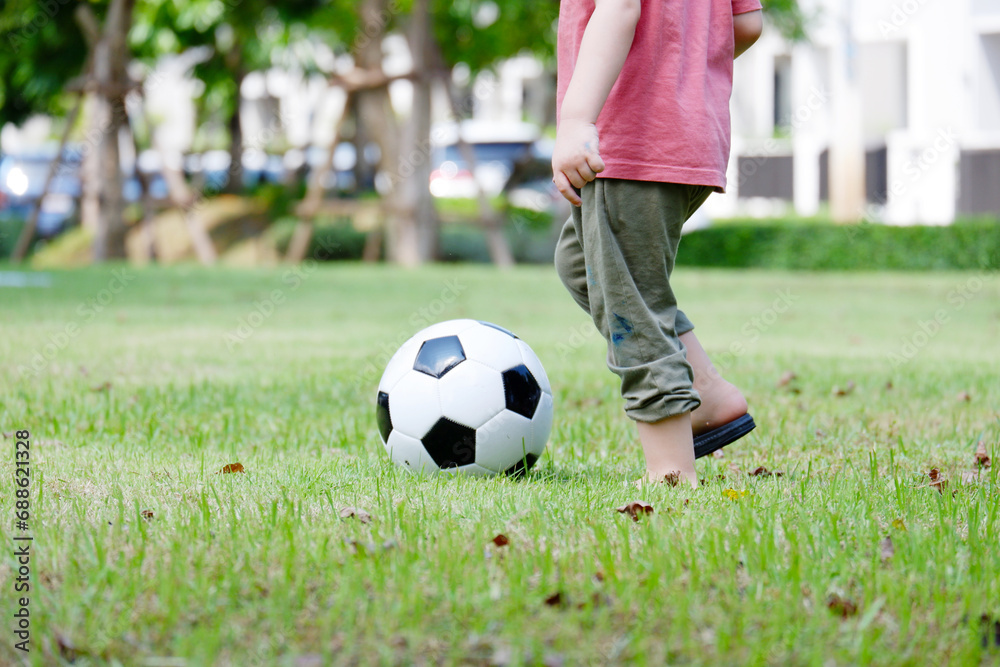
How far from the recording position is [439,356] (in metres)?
3.27

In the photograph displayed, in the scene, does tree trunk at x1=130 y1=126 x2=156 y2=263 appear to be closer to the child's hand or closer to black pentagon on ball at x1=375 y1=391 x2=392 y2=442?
black pentagon on ball at x1=375 y1=391 x2=392 y2=442

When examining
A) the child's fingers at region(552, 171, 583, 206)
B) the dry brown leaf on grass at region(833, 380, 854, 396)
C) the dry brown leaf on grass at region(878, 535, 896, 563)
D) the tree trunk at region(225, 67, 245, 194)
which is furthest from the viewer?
the tree trunk at region(225, 67, 245, 194)

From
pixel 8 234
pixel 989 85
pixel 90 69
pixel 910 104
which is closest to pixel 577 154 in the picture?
pixel 90 69

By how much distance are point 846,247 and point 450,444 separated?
15.2 m

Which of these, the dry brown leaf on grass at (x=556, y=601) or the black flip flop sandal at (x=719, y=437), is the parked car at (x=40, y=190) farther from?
the dry brown leaf on grass at (x=556, y=601)

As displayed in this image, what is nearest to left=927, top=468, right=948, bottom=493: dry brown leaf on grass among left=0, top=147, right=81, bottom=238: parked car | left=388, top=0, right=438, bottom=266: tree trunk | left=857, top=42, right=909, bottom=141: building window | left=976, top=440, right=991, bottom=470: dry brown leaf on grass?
left=976, top=440, right=991, bottom=470: dry brown leaf on grass

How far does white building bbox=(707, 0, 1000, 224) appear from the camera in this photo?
2117cm

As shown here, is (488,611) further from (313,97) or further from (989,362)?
(313,97)

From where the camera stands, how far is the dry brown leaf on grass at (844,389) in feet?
16.8

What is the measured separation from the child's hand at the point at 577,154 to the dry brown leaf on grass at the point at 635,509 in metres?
0.84

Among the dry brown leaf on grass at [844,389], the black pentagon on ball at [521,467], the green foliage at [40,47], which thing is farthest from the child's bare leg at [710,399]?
the green foliage at [40,47]

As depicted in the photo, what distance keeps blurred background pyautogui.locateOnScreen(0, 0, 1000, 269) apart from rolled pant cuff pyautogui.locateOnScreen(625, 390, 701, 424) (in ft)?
41.9

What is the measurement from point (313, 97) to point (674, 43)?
39.4 meters

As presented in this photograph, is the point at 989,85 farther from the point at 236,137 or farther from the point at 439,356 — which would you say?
the point at 439,356
